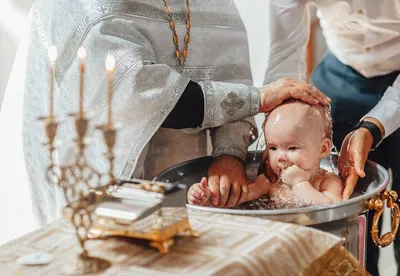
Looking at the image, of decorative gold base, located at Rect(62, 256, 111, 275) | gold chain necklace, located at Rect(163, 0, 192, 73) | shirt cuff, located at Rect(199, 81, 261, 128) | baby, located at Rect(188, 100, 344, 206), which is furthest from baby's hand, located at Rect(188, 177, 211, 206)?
decorative gold base, located at Rect(62, 256, 111, 275)

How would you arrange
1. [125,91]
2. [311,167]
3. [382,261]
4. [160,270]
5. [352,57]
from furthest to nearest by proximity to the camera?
[382,261] < [352,57] < [311,167] < [125,91] < [160,270]

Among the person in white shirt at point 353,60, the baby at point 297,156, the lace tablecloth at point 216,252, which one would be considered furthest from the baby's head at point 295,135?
the lace tablecloth at point 216,252

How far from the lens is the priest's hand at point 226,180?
1.47 m

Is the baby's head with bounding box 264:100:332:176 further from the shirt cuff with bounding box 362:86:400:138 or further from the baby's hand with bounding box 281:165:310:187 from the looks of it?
the shirt cuff with bounding box 362:86:400:138

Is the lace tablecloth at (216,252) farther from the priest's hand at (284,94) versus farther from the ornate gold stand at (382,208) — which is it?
the priest's hand at (284,94)

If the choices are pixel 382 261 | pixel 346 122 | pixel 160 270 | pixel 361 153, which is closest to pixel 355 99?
pixel 346 122

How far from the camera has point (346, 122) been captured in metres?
1.96

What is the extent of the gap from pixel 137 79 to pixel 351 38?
0.77 m

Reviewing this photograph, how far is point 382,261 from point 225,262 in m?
1.90

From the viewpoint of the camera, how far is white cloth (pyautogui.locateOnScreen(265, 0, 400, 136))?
1825 mm

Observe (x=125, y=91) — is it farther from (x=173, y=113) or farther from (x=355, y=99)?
(x=355, y=99)

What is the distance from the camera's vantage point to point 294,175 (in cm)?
150

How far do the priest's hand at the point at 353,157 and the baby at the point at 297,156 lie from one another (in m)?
0.03

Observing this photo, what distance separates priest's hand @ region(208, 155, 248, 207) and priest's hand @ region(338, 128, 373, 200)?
0.73ft
